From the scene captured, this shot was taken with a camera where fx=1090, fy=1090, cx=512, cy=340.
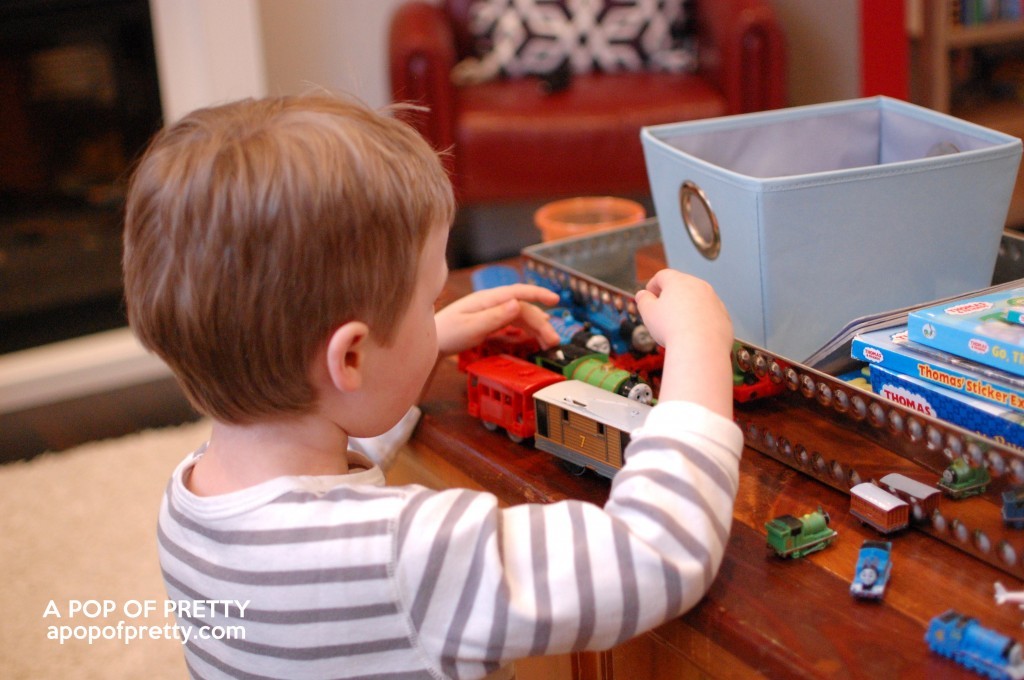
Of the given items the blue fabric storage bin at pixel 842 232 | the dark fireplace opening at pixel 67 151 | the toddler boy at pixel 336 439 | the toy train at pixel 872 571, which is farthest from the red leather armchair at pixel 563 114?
the toy train at pixel 872 571

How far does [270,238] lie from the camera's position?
59cm

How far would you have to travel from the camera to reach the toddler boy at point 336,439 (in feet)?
1.93

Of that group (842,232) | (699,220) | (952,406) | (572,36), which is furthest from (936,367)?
(572,36)

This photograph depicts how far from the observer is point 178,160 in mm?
611

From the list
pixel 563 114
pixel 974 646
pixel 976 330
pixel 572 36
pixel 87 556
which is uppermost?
pixel 572 36

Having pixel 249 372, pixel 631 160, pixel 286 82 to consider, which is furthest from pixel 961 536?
pixel 286 82

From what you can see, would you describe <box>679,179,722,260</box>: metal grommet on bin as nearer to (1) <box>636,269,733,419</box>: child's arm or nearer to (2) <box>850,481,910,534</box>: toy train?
(1) <box>636,269,733,419</box>: child's arm

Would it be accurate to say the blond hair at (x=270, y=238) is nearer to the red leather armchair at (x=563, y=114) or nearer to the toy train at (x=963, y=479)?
the toy train at (x=963, y=479)

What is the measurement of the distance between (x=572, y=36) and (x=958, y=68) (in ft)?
3.32

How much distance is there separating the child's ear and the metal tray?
1.00ft

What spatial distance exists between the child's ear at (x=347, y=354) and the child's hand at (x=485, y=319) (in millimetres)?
267

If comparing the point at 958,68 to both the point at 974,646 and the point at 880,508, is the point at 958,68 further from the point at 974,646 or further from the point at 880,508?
the point at 974,646

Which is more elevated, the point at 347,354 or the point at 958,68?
the point at 958,68

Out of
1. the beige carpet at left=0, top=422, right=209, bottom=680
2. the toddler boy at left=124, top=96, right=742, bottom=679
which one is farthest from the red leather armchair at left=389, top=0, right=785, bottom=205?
the toddler boy at left=124, top=96, right=742, bottom=679
